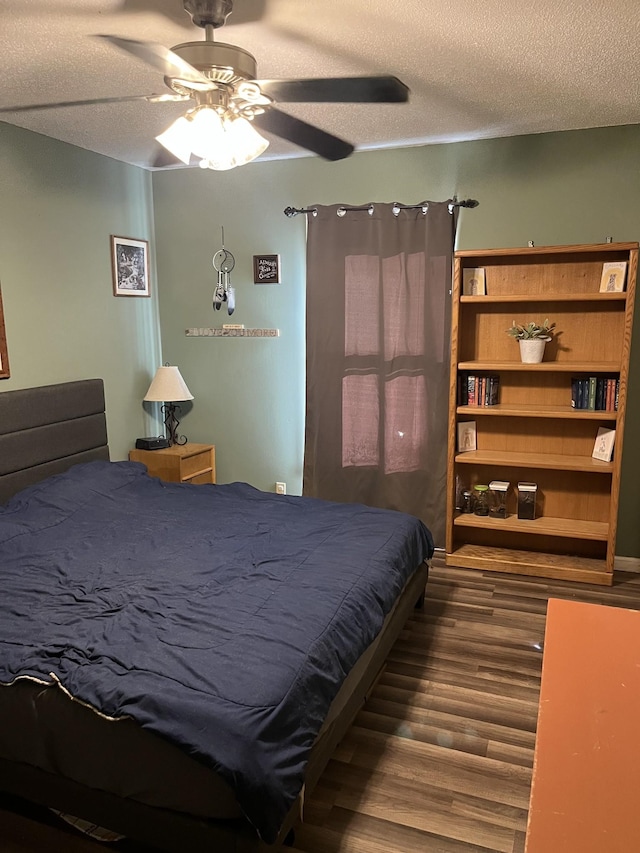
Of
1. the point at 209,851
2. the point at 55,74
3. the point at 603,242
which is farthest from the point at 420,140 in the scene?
the point at 209,851

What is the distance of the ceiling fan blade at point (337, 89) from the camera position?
1957 mm

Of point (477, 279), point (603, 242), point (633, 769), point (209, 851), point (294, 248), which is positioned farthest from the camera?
point (294, 248)

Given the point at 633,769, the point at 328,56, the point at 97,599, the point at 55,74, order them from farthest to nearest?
1. the point at 55,74
2. the point at 328,56
3. the point at 97,599
4. the point at 633,769

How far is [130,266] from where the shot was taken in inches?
176

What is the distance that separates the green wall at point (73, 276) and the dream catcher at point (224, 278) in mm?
547

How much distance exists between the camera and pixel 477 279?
395 centimetres

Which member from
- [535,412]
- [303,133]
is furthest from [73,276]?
[535,412]

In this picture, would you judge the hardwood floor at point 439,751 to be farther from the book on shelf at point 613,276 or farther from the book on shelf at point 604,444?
the book on shelf at point 613,276

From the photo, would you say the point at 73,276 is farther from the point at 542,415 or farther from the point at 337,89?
the point at 542,415

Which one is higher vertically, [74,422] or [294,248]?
[294,248]

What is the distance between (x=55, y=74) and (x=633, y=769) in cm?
319

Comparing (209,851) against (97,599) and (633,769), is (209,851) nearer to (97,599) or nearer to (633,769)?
(97,599)

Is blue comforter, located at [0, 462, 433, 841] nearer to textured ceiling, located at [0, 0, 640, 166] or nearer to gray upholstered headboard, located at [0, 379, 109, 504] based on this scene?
gray upholstered headboard, located at [0, 379, 109, 504]

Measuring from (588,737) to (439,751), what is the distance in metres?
1.46
